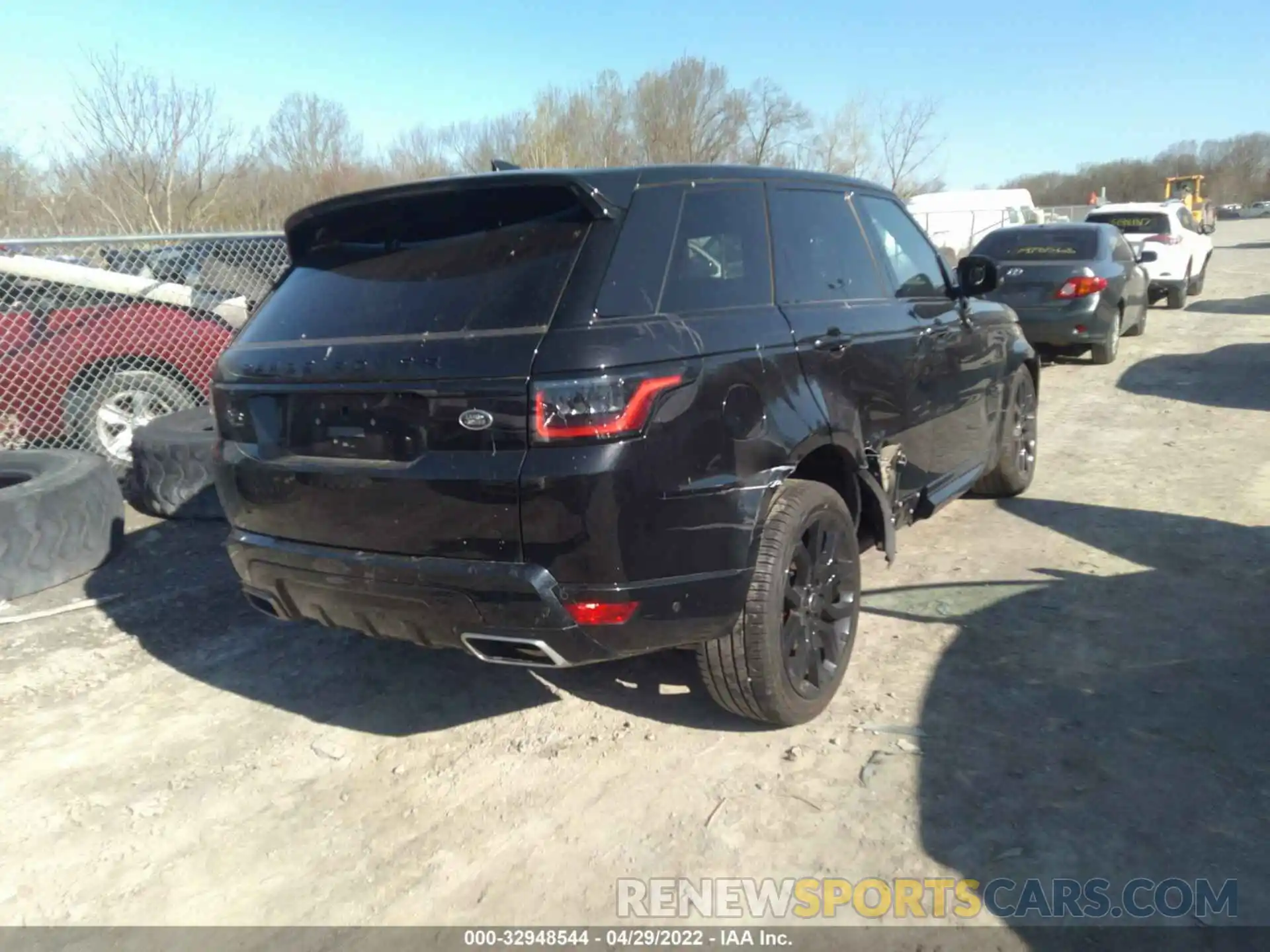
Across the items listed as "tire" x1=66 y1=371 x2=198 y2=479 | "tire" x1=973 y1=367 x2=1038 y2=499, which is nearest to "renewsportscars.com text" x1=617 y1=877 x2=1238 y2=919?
"tire" x1=973 y1=367 x2=1038 y2=499

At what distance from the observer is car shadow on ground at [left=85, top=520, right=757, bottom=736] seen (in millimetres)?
3734

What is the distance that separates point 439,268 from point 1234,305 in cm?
1751

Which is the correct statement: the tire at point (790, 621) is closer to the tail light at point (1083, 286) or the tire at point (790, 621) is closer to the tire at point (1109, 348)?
the tail light at point (1083, 286)

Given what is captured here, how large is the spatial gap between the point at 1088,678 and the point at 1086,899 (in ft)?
4.36

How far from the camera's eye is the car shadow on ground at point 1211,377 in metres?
9.12

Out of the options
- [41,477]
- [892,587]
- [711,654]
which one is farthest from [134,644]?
[892,587]

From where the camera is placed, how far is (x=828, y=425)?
3457 millimetres

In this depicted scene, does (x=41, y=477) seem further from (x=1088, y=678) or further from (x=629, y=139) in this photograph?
(x=629, y=139)

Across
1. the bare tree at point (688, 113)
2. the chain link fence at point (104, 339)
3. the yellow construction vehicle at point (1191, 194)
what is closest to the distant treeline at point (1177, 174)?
the yellow construction vehicle at point (1191, 194)

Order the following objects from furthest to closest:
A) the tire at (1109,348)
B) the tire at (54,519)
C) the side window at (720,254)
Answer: the tire at (1109,348)
the tire at (54,519)
the side window at (720,254)

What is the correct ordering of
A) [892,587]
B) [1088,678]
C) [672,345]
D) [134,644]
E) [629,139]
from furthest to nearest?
1. [629,139]
2. [892,587]
3. [134,644]
4. [1088,678]
5. [672,345]

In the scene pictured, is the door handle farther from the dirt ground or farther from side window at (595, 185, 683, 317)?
the dirt ground

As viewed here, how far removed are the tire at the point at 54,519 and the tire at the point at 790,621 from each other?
3.72m

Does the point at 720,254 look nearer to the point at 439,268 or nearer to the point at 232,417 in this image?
the point at 439,268
